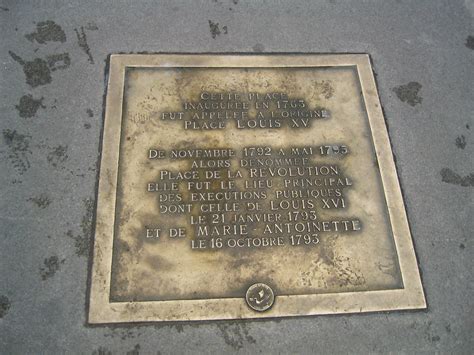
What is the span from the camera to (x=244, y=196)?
2699 mm

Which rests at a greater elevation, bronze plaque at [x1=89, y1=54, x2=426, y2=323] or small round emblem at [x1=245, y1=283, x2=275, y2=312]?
bronze plaque at [x1=89, y1=54, x2=426, y2=323]

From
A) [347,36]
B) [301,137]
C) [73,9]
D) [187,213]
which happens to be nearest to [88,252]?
[187,213]

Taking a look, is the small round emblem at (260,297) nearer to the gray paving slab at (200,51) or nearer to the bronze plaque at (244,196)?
the bronze plaque at (244,196)

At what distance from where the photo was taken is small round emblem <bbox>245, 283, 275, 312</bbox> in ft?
8.06

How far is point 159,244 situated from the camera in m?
2.55

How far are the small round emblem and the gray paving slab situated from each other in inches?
4.5

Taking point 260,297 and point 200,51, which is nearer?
point 260,297

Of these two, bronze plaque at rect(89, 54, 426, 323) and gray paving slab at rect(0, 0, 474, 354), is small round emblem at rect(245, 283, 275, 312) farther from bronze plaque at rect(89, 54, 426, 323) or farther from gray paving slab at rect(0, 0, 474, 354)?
gray paving slab at rect(0, 0, 474, 354)

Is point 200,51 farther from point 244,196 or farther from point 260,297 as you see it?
point 260,297

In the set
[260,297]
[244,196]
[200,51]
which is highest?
[200,51]

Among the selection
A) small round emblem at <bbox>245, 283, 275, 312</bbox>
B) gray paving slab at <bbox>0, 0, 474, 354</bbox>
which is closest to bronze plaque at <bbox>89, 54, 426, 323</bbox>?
small round emblem at <bbox>245, 283, 275, 312</bbox>

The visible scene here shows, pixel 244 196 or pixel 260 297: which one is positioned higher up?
pixel 244 196

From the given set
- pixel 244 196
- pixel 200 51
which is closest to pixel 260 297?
pixel 244 196

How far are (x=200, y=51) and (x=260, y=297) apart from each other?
2053mm
